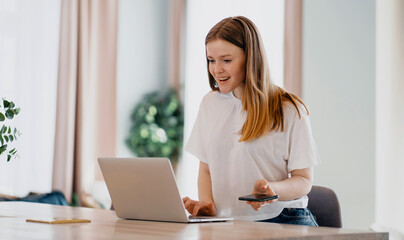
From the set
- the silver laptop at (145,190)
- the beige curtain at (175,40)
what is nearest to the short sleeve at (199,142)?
the silver laptop at (145,190)

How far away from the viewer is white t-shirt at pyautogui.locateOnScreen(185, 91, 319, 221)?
177cm

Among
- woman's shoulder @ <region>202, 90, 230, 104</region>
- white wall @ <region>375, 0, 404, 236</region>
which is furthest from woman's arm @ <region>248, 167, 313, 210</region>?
white wall @ <region>375, 0, 404, 236</region>

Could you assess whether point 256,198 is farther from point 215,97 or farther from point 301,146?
point 215,97

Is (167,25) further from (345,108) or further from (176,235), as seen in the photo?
(176,235)

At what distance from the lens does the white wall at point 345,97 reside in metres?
3.39

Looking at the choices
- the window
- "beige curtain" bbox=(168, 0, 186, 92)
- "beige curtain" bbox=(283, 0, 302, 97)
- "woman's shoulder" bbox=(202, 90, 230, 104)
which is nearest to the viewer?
"woman's shoulder" bbox=(202, 90, 230, 104)

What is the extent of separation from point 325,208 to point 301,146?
27cm

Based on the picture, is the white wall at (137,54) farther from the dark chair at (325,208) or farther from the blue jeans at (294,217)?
the blue jeans at (294,217)

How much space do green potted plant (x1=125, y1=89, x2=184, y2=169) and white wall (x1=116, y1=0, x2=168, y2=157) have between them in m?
0.10

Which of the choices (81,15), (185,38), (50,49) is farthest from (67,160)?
(185,38)

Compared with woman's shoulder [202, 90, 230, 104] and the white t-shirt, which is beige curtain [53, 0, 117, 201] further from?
the white t-shirt

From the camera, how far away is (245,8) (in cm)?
431

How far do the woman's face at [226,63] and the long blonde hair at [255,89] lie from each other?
2 cm

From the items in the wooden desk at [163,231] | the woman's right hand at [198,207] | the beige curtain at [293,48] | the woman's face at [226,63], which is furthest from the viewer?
the beige curtain at [293,48]
